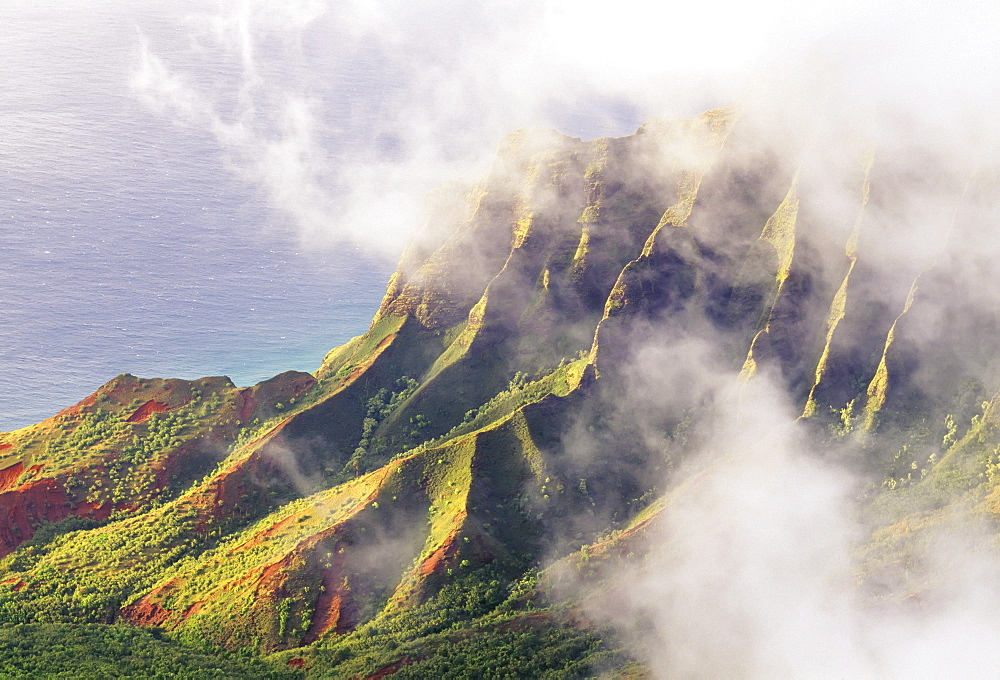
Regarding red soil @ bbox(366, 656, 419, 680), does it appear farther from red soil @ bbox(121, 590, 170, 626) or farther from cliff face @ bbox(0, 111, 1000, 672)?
red soil @ bbox(121, 590, 170, 626)

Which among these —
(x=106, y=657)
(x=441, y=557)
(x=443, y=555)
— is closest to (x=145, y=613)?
(x=106, y=657)

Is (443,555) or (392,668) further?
(443,555)

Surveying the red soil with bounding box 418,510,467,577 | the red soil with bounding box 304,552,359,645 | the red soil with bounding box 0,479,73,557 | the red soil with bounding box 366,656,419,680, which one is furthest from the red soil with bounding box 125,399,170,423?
the red soil with bounding box 366,656,419,680

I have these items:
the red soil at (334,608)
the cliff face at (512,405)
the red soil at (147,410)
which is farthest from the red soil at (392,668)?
the red soil at (147,410)

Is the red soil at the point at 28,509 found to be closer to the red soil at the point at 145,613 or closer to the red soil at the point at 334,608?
the red soil at the point at 145,613

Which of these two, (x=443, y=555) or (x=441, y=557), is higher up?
(x=443, y=555)

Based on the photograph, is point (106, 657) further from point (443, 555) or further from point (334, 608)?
point (443, 555)
